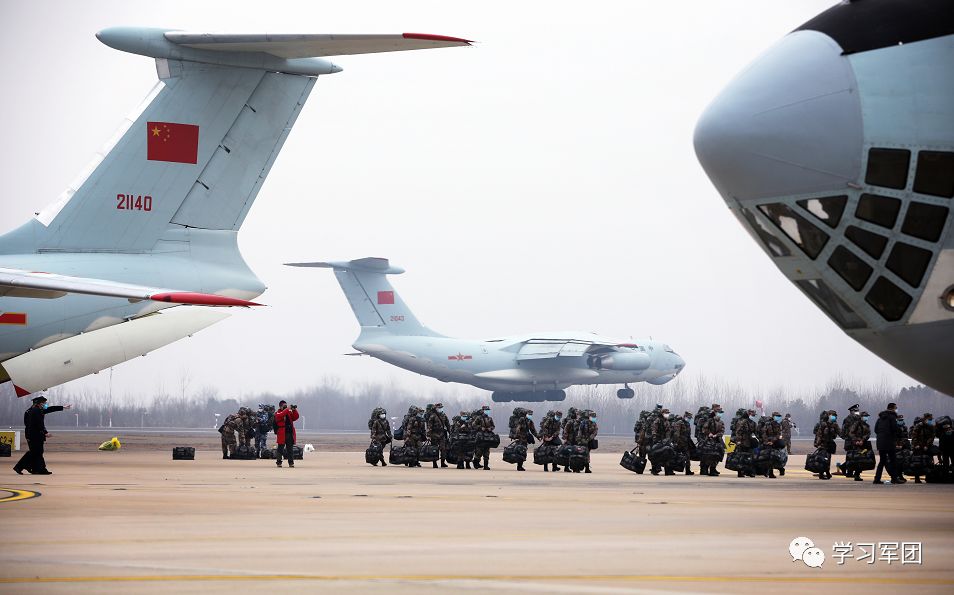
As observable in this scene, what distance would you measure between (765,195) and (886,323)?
4.97 ft

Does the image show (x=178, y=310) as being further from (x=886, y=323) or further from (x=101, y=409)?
(x=101, y=409)

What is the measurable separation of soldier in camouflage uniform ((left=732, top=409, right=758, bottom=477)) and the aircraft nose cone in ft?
48.0

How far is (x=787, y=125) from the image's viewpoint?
10.2 meters

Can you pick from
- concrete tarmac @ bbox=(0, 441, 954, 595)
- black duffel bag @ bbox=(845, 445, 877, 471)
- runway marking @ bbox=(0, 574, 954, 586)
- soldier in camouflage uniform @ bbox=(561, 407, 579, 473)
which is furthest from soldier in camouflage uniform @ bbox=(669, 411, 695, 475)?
runway marking @ bbox=(0, 574, 954, 586)

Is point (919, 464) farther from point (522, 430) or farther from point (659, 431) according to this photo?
point (522, 430)

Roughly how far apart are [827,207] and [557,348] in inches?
2223

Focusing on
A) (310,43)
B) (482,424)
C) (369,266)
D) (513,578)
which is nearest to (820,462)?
(482,424)

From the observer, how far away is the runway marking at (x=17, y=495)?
14.0m

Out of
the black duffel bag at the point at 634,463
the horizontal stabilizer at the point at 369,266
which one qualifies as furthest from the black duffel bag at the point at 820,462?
the horizontal stabilizer at the point at 369,266

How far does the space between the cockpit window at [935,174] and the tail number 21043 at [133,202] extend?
14.2m

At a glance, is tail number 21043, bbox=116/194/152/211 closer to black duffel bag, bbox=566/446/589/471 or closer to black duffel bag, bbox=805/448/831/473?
black duffel bag, bbox=566/446/589/471

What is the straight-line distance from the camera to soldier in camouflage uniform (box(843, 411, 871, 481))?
23875mm

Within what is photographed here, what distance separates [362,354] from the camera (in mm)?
65562

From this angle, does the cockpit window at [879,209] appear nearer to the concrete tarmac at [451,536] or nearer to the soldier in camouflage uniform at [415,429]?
the concrete tarmac at [451,536]
